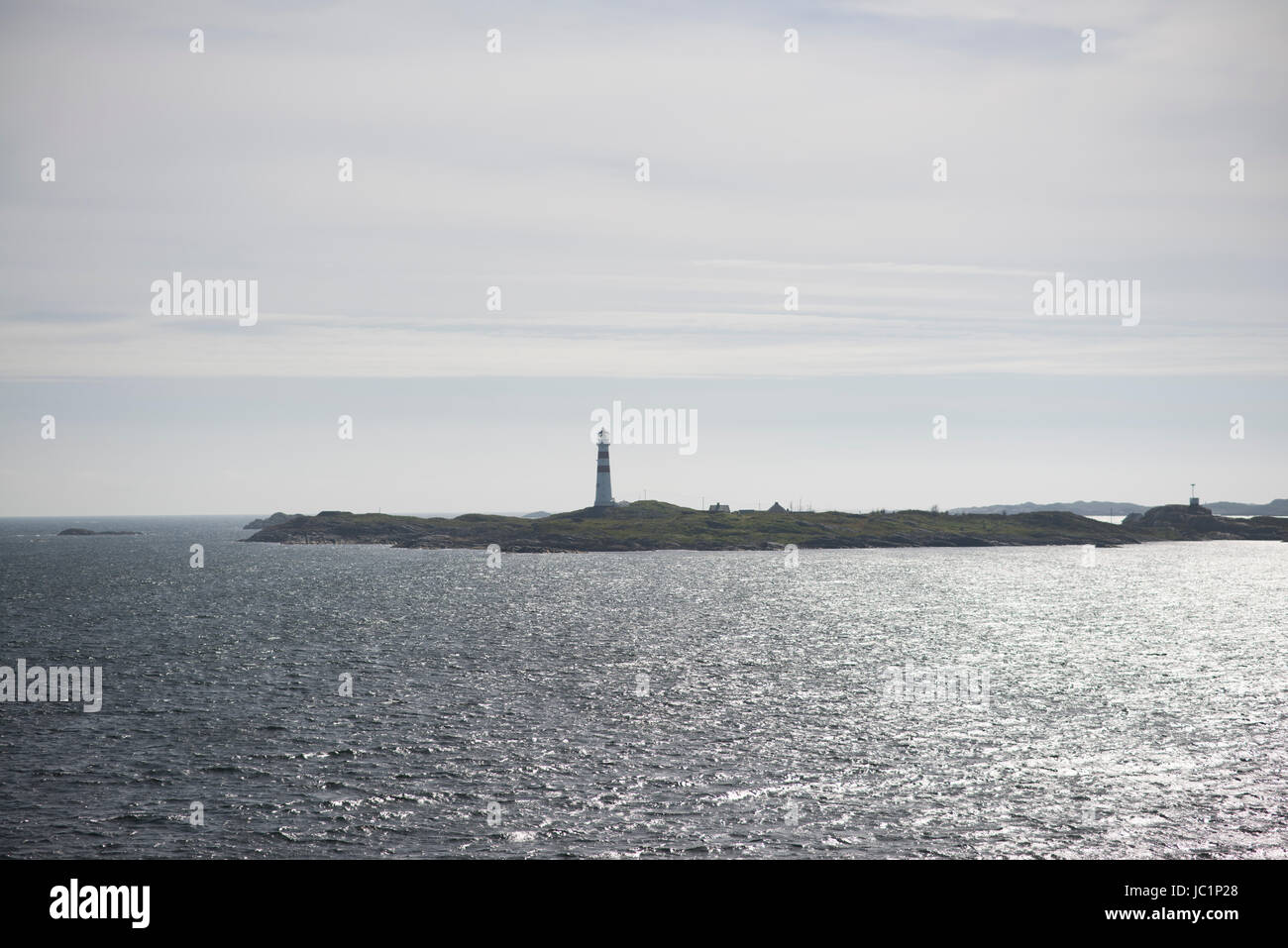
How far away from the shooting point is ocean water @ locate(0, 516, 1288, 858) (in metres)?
39.9

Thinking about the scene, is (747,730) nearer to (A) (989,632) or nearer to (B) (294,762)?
(B) (294,762)

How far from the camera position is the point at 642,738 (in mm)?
56344

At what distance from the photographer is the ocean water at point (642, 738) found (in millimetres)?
39906

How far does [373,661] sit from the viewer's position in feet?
276

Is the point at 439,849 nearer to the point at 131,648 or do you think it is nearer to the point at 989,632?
the point at 131,648

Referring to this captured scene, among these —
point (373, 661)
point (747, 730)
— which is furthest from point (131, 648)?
point (747, 730)

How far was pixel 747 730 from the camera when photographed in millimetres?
59281
